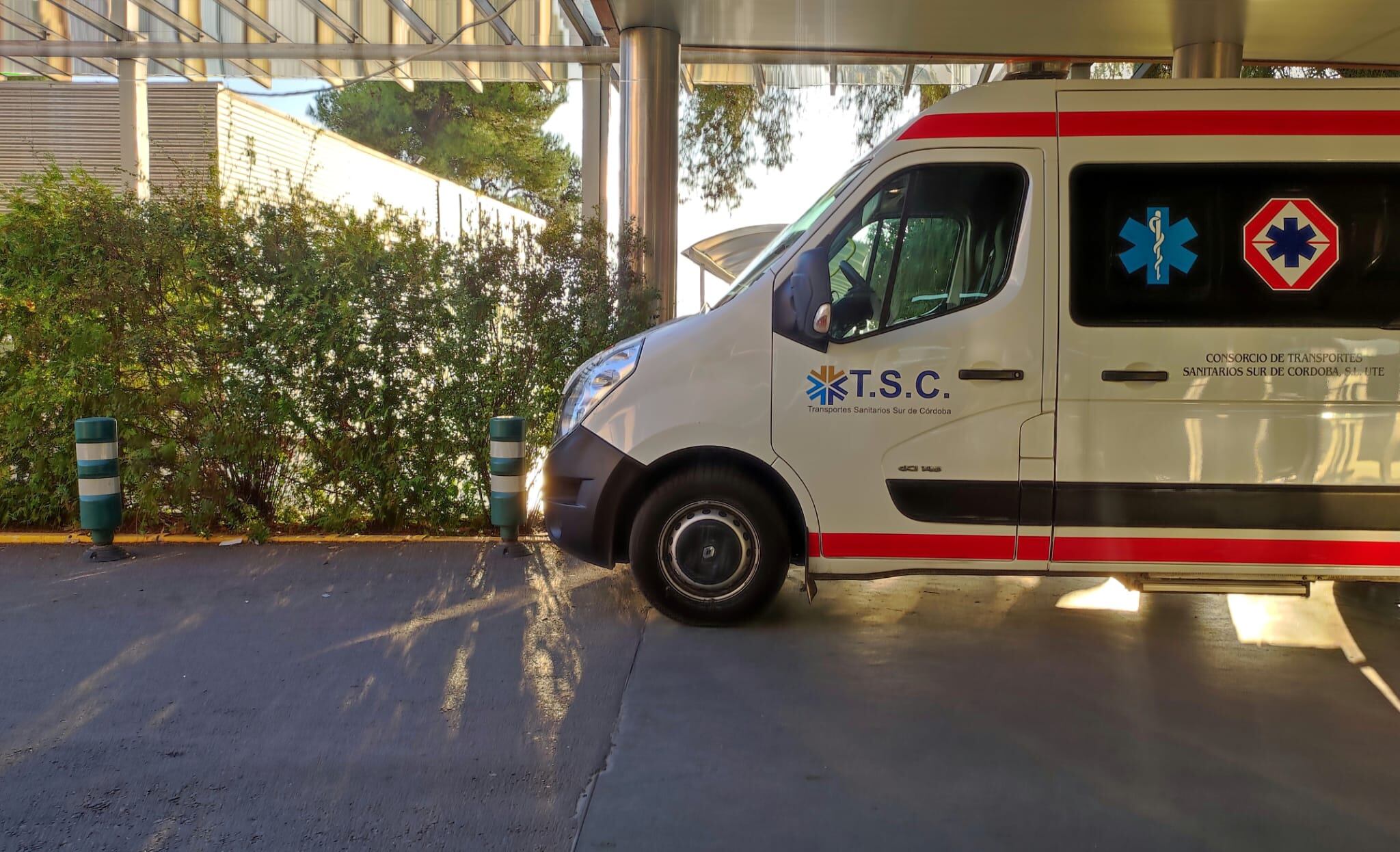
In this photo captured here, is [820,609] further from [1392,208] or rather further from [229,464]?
[229,464]

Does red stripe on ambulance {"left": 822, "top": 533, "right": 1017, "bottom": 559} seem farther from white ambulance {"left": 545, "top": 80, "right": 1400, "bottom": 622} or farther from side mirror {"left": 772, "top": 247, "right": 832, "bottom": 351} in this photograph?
side mirror {"left": 772, "top": 247, "right": 832, "bottom": 351}

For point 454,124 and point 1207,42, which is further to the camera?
point 454,124

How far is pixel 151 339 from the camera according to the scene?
7.33 metres

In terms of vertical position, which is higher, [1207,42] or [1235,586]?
[1207,42]

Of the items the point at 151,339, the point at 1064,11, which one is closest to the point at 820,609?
the point at 151,339

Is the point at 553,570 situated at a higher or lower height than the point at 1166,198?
lower

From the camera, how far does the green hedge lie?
7.27m

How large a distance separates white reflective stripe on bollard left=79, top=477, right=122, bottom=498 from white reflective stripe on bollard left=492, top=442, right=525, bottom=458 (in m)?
2.48

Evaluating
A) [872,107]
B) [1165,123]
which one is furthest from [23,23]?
[1165,123]

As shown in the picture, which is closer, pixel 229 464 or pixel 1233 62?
pixel 229 464

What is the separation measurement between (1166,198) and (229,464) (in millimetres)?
6254

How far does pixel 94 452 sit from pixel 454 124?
110 feet

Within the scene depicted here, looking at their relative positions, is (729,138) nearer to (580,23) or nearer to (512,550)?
(580,23)

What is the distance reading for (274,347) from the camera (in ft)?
24.1
